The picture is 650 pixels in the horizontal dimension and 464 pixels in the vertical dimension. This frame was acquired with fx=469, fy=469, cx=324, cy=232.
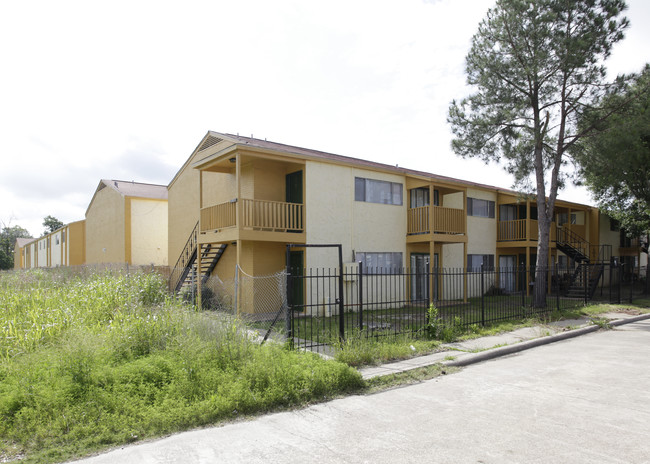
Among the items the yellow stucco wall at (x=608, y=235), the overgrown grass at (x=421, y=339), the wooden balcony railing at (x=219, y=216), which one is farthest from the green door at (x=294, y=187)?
the yellow stucco wall at (x=608, y=235)

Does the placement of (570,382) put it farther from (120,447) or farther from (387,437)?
(120,447)

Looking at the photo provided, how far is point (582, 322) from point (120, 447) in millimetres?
13619

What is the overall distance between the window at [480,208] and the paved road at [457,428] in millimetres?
16718

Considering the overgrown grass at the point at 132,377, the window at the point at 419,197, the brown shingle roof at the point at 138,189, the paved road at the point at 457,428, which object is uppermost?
the brown shingle roof at the point at 138,189

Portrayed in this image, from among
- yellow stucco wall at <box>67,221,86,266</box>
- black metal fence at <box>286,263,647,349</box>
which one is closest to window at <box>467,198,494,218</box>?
black metal fence at <box>286,263,647,349</box>

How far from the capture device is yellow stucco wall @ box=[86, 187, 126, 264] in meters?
26.6

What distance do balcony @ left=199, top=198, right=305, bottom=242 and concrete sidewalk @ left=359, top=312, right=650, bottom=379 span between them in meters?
7.50

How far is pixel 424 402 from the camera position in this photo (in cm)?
648

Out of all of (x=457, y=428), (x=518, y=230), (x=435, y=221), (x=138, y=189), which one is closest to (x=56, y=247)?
(x=138, y=189)

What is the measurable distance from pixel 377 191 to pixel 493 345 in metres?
10.1

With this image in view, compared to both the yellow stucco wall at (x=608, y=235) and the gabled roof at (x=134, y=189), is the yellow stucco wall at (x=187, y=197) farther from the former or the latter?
the yellow stucco wall at (x=608, y=235)

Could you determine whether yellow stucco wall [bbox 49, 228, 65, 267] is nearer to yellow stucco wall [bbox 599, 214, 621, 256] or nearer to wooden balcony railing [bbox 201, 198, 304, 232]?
wooden balcony railing [bbox 201, 198, 304, 232]

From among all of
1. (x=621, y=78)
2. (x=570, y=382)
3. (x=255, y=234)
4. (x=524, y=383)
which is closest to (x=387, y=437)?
(x=524, y=383)

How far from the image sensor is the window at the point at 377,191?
18719 millimetres
